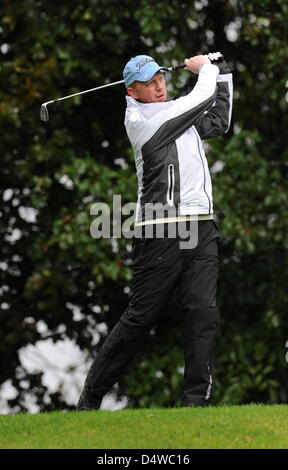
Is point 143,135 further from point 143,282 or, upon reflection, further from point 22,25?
point 22,25

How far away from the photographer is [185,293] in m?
6.80

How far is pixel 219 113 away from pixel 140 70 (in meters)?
0.60

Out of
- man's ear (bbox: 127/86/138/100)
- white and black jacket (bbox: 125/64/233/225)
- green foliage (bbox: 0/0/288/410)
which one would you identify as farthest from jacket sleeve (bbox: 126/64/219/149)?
green foliage (bbox: 0/0/288/410)

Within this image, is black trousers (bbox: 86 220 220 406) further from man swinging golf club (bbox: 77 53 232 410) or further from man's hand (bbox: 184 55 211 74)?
man's hand (bbox: 184 55 211 74)

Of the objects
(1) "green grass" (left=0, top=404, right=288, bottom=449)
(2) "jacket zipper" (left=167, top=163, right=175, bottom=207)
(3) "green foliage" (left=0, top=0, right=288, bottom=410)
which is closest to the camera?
(1) "green grass" (left=0, top=404, right=288, bottom=449)

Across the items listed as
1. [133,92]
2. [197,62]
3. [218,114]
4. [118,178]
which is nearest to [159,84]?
[133,92]

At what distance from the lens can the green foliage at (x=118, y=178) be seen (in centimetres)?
1075

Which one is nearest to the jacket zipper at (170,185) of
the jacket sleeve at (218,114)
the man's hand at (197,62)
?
the jacket sleeve at (218,114)

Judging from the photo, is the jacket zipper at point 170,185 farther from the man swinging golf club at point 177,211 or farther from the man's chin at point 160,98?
the man's chin at point 160,98

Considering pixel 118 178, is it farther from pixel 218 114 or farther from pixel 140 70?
pixel 140 70

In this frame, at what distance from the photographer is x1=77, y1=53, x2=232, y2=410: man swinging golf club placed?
6.65 meters

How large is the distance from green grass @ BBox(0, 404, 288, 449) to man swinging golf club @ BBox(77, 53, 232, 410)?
0.32 meters
